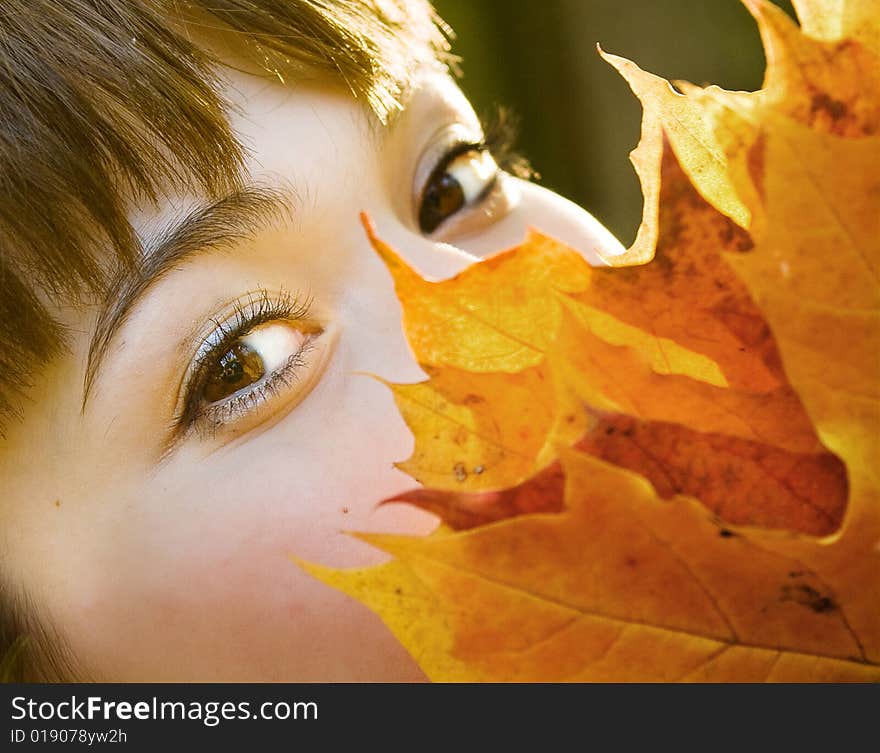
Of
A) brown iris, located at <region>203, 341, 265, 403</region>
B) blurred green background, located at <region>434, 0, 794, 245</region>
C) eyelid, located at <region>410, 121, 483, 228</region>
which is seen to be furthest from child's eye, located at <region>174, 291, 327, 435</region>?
blurred green background, located at <region>434, 0, 794, 245</region>

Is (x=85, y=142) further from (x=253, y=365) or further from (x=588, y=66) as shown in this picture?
(x=588, y=66)

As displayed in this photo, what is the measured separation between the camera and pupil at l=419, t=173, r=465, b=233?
2.34 ft

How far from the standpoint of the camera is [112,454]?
56cm

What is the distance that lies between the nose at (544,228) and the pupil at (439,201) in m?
0.03

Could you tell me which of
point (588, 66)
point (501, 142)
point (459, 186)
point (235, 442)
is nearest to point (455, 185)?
point (459, 186)

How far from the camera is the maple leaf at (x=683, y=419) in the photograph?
0.37 meters

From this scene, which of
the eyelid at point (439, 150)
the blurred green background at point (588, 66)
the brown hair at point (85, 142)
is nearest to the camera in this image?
the brown hair at point (85, 142)

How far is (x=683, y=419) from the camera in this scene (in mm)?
402

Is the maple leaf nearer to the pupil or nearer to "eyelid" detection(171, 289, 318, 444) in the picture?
"eyelid" detection(171, 289, 318, 444)

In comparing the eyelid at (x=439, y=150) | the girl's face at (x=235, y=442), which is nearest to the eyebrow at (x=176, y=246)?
the girl's face at (x=235, y=442)

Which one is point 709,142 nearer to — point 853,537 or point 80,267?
point 853,537

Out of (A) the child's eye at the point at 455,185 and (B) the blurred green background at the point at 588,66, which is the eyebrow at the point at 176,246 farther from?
(B) the blurred green background at the point at 588,66

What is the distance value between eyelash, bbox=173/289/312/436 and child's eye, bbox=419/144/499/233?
0.16 m
